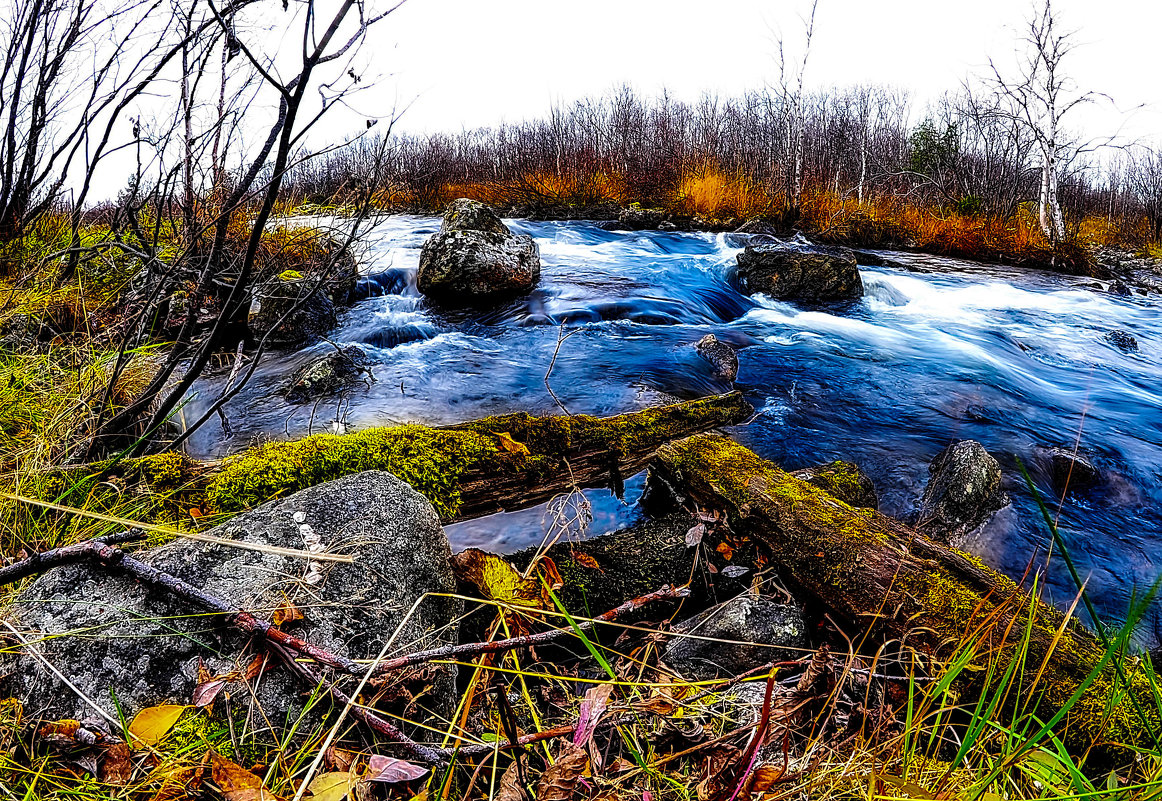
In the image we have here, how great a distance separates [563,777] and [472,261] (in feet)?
20.5

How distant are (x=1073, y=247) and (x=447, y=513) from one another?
44.7ft

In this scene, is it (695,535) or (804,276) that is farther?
(804,276)

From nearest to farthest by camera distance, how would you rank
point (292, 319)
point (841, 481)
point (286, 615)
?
point (286, 615) → point (841, 481) → point (292, 319)

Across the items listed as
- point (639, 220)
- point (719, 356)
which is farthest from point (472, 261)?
point (639, 220)

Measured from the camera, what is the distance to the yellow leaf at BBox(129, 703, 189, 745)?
40.7 inches

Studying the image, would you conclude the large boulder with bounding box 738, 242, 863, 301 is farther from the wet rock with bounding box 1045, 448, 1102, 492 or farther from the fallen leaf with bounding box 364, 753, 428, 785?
the fallen leaf with bounding box 364, 753, 428, 785

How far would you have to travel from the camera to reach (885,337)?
22.2 feet

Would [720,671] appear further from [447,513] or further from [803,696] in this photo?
[447,513]

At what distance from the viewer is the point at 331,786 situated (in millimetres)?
903

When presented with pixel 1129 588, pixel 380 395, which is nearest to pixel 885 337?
pixel 1129 588

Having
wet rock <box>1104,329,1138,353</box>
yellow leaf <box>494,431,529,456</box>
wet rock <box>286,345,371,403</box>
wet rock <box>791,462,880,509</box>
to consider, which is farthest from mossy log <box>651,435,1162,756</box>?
wet rock <box>1104,329,1138,353</box>

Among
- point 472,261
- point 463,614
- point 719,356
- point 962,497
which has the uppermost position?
point 472,261

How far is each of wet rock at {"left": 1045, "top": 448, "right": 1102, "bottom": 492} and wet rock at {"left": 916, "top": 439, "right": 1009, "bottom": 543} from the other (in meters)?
0.80

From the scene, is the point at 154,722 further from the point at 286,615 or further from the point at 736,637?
the point at 736,637
